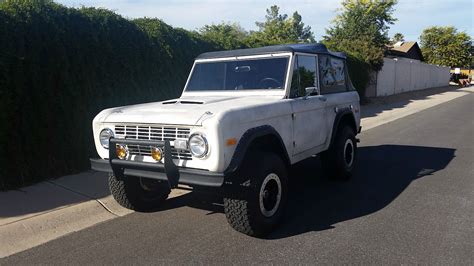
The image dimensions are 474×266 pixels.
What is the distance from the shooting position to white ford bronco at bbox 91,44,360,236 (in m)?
3.76

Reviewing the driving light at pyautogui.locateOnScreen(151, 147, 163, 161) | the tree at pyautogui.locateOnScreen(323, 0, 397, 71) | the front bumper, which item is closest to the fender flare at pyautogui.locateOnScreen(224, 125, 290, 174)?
the front bumper

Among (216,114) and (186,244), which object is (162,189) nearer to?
(186,244)

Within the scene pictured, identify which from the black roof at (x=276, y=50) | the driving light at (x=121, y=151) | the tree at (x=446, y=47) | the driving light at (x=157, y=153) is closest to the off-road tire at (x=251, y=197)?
the driving light at (x=157, y=153)

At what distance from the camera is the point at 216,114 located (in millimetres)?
3734

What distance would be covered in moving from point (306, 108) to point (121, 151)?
7.32ft

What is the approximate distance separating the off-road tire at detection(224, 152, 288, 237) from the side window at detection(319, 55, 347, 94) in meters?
2.08

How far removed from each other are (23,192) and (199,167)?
10.2 ft

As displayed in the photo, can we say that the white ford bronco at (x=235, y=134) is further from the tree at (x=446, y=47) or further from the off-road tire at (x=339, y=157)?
the tree at (x=446, y=47)

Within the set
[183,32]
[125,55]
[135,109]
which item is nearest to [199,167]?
[135,109]

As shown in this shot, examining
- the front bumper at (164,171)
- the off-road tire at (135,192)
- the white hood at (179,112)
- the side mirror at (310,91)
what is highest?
the side mirror at (310,91)

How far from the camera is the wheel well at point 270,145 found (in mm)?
4199

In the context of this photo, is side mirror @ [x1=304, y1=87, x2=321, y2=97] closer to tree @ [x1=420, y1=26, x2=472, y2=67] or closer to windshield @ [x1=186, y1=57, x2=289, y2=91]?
windshield @ [x1=186, y1=57, x2=289, y2=91]

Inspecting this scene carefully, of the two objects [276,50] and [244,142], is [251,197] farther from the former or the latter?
[276,50]

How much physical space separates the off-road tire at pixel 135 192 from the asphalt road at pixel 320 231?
0.15 meters
